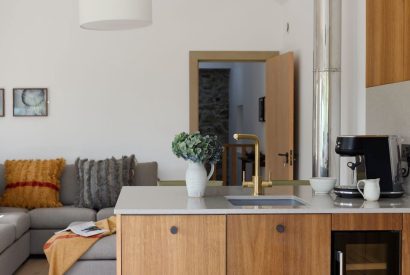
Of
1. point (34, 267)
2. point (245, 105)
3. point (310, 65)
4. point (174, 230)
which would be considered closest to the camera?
point (174, 230)

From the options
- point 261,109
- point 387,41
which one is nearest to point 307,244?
point 387,41

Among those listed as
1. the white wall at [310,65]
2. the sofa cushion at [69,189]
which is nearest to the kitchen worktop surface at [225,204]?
the white wall at [310,65]

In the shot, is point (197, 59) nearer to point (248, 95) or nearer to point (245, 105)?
point (248, 95)

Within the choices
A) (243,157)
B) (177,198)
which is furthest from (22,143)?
(177,198)

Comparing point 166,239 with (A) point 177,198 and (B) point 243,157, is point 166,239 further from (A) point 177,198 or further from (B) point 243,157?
(B) point 243,157

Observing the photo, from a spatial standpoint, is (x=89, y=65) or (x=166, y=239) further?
(x=89, y=65)

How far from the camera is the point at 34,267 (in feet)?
19.9

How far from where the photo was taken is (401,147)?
386cm

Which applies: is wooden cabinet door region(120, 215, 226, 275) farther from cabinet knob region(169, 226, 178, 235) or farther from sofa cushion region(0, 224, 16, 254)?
sofa cushion region(0, 224, 16, 254)

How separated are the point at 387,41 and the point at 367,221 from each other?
1.54 meters

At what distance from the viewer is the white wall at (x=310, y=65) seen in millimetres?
4876

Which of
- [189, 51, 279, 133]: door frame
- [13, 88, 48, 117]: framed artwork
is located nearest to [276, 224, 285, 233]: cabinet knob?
[189, 51, 279, 133]: door frame

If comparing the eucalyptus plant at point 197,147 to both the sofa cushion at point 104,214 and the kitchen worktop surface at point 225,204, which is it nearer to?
the kitchen worktop surface at point 225,204

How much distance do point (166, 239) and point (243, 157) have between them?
6936 mm
